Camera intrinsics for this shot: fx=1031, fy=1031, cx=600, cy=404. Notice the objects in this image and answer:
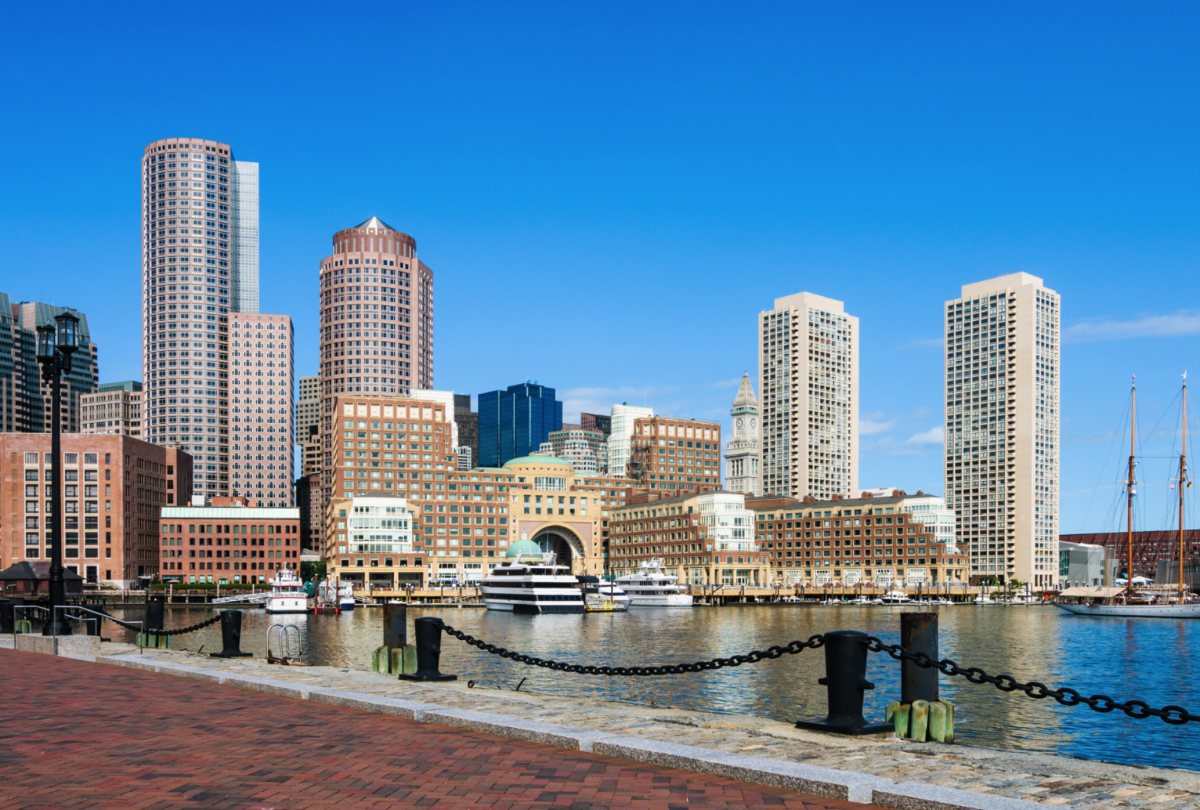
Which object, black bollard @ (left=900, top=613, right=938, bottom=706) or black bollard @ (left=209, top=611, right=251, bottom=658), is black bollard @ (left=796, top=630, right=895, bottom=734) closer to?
black bollard @ (left=900, top=613, right=938, bottom=706)

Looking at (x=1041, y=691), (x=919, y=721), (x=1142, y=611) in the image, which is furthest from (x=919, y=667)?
(x=1142, y=611)

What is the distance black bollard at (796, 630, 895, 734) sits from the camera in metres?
12.9

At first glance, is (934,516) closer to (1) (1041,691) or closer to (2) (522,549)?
(2) (522,549)

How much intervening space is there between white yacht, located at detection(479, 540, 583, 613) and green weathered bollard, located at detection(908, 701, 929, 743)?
106738 mm

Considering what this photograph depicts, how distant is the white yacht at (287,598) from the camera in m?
124

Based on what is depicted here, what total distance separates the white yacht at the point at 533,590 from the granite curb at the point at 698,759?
102356mm

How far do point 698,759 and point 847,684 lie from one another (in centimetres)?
268

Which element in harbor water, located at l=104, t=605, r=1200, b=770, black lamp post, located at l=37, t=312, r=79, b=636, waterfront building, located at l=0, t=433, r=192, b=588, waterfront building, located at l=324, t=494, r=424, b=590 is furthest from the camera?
waterfront building, located at l=324, t=494, r=424, b=590

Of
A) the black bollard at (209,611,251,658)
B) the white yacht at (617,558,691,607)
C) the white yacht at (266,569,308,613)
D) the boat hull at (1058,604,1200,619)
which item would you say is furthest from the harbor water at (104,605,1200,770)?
the white yacht at (617,558,691,607)

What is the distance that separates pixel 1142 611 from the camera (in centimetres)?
12975

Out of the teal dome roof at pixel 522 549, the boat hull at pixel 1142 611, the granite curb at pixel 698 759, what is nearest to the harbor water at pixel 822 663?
the boat hull at pixel 1142 611

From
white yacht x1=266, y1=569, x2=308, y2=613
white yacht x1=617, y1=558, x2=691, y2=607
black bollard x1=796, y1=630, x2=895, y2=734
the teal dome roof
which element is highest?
black bollard x1=796, y1=630, x2=895, y2=734

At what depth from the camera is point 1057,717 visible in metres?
37.8

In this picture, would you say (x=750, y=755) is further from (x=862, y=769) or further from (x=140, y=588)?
(x=140, y=588)
